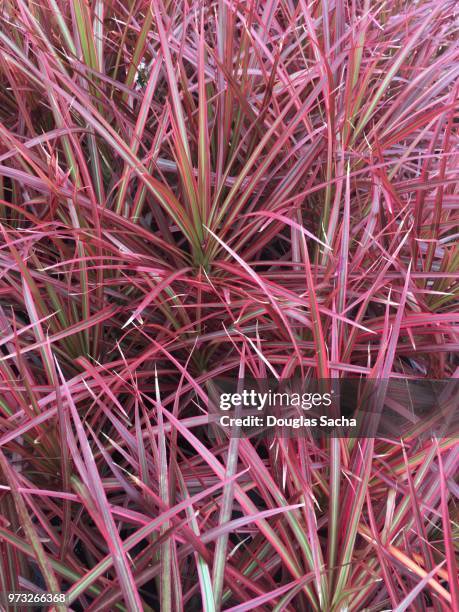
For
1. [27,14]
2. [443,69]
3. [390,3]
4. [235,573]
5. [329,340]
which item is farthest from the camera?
[390,3]

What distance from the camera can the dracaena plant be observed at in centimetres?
57

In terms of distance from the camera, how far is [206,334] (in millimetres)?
748

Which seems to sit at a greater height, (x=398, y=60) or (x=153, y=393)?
(x=398, y=60)

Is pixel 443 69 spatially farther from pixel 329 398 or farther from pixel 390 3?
pixel 329 398

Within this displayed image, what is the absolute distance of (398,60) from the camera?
907 millimetres

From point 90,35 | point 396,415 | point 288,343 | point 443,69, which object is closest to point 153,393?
point 288,343

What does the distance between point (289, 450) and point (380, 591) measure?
0.19 metres

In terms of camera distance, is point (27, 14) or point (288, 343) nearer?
point (288, 343)

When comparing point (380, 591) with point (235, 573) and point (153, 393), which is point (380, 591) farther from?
point (153, 393)

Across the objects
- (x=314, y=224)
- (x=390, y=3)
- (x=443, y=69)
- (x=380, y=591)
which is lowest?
(x=380, y=591)

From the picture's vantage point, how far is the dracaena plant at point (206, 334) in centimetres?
57

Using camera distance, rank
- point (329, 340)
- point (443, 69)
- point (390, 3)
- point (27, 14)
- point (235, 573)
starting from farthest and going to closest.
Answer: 1. point (390, 3)
2. point (443, 69)
3. point (27, 14)
4. point (329, 340)
5. point (235, 573)

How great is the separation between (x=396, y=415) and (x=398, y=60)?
1.85ft

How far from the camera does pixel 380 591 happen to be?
63 centimetres
